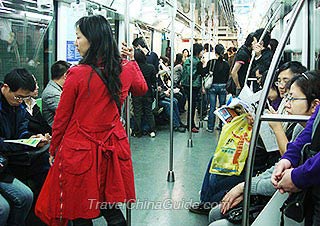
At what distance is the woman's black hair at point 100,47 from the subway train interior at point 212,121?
0.10 m

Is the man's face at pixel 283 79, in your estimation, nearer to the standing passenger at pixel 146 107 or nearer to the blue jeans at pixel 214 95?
the standing passenger at pixel 146 107

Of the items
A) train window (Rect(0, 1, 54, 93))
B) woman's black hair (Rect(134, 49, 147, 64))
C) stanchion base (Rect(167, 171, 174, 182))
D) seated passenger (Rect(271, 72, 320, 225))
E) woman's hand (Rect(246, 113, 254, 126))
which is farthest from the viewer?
woman's black hair (Rect(134, 49, 147, 64))

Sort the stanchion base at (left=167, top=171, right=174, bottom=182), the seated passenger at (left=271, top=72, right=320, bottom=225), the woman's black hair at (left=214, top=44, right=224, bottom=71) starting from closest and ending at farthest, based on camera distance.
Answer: the seated passenger at (left=271, top=72, right=320, bottom=225), the stanchion base at (left=167, top=171, right=174, bottom=182), the woman's black hair at (left=214, top=44, right=224, bottom=71)

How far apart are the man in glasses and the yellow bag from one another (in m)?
1.31

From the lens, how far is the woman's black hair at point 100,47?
7.64ft

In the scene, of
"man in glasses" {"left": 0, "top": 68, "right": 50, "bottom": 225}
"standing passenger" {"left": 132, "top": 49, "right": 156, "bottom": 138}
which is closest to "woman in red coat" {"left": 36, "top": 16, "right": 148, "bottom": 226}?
"man in glasses" {"left": 0, "top": 68, "right": 50, "bottom": 225}

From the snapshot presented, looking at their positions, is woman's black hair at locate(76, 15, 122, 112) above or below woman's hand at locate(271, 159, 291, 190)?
above

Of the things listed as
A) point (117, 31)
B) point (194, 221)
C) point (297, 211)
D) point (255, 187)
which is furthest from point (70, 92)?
point (117, 31)

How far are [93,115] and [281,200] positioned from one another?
42.8 inches

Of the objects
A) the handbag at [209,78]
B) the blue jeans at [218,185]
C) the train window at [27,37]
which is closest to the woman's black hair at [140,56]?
Result: the handbag at [209,78]

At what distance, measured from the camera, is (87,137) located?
7.60ft

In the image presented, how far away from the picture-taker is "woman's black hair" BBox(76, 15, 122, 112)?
2.33 metres

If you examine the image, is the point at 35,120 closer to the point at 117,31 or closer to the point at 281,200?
the point at 281,200

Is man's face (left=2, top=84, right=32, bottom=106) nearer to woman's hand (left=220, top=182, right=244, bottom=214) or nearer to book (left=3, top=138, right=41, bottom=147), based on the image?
book (left=3, top=138, right=41, bottom=147)
